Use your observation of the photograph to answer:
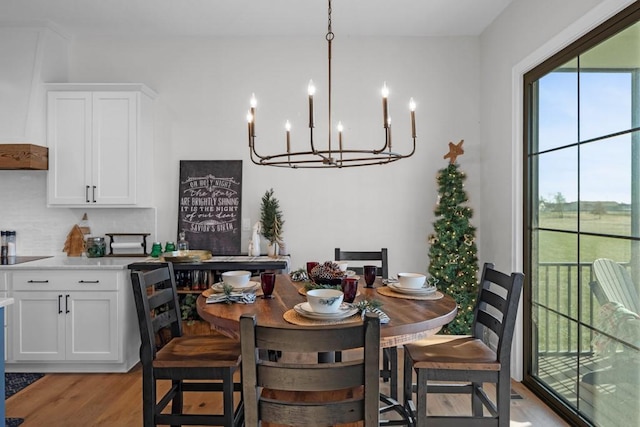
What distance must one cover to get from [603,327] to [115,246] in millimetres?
3713

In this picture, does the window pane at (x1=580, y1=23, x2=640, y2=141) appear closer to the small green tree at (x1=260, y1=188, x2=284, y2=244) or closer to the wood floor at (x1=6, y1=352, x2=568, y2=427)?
the wood floor at (x1=6, y1=352, x2=568, y2=427)

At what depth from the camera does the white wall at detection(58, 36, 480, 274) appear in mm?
4039

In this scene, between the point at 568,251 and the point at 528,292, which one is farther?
the point at 528,292

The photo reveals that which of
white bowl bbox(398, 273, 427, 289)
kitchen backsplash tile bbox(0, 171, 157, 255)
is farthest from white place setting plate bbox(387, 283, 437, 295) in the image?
kitchen backsplash tile bbox(0, 171, 157, 255)

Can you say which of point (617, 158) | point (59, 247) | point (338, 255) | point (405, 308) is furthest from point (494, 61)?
point (59, 247)

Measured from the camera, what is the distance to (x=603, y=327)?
2.37m

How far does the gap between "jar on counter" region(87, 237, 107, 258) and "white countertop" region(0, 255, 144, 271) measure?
0.07m

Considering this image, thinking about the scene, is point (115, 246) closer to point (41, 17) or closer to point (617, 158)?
point (41, 17)

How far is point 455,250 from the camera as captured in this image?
144 inches

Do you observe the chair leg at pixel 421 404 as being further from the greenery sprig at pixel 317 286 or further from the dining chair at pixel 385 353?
the dining chair at pixel 385 353

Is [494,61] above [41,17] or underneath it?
underneath

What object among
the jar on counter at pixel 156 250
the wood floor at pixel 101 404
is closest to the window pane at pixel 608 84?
the wood floor at pixel 101 404

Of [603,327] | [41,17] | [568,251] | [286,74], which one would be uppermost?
[41,17]

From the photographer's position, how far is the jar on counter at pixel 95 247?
12.5ft
